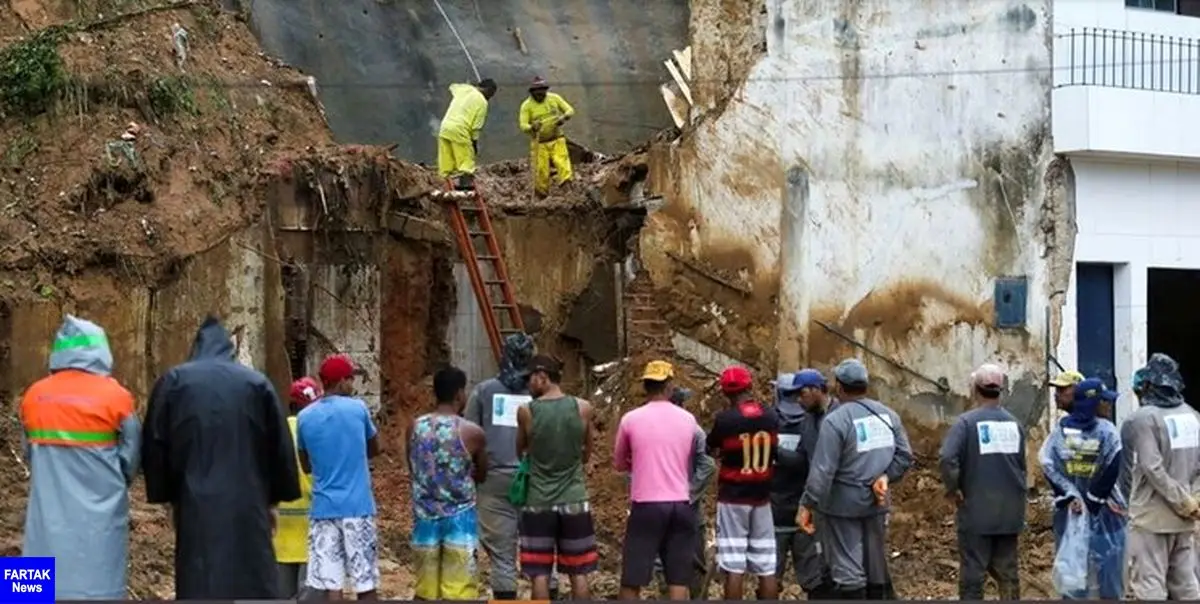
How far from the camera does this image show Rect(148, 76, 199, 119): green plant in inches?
628

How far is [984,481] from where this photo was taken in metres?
11.1

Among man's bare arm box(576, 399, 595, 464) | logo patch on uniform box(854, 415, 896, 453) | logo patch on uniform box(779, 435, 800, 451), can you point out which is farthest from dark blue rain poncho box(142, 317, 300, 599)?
logo patch on uniform box(779, 435, 800, 451)

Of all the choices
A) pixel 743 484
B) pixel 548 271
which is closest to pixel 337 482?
pixel 743 484

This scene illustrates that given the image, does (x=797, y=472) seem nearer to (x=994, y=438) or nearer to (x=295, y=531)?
(x=994, y=438)

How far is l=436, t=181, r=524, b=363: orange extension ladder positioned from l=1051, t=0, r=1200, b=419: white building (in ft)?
17.2

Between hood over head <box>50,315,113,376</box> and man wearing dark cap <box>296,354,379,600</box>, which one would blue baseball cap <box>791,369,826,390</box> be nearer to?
man wearing dark cap <box>296,354,379,600</box>

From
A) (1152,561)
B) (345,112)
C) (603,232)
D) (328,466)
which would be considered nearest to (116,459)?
(328,466)

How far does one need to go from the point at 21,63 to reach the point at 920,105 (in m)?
8.19

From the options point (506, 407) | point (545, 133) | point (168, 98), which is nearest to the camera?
point (506, 407)

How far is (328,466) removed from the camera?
9.84m

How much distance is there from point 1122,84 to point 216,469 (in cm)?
1113

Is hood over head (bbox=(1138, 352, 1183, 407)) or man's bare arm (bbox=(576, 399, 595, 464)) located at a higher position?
hood over head (bbox=(1138, 352, 1183, 407))

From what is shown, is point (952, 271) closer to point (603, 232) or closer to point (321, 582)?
point (603, 232)

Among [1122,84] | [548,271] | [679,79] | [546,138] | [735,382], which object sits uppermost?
[679,79]
